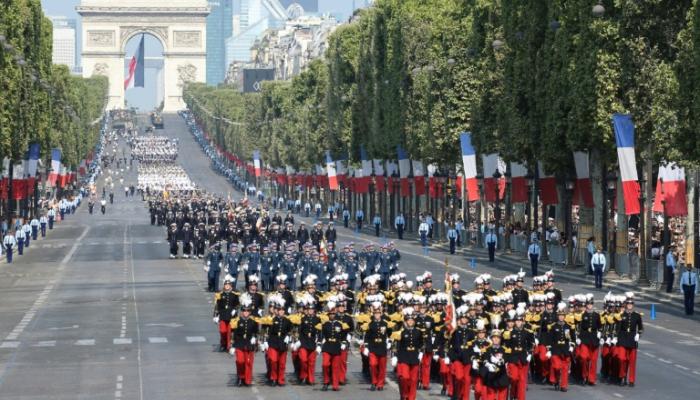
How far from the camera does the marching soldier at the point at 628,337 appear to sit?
37219 mm

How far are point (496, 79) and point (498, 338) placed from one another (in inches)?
2483

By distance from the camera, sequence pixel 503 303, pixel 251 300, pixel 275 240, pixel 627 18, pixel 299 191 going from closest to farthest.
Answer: pixel 503 303
pixel 251 300
pixel 627 18
pixel 275 240
pixel 299 191

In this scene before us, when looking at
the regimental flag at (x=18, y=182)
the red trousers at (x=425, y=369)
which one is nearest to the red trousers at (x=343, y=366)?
the red trousers at (x=425, y=369)

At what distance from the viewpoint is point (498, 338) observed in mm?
32312

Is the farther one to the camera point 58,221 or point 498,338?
point 58,221

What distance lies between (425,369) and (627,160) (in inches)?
1176

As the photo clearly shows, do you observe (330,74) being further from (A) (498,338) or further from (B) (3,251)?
(A) (498,338)

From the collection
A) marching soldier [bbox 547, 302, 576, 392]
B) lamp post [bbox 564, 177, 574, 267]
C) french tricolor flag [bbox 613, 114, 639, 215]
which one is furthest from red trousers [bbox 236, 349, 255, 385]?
lamp post [bbox 564, 177, 574, 267]

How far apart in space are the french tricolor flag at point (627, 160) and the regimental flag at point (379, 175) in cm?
6264

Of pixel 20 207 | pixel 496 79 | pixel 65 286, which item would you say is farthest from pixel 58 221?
pixel 65 286

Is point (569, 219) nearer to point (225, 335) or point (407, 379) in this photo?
point (225, 335)

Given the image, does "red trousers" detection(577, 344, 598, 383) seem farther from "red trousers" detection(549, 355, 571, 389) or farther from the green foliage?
the green foliage

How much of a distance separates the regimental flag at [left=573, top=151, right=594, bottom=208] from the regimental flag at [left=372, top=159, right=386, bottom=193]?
5111cm

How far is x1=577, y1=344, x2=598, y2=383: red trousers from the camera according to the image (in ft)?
123
